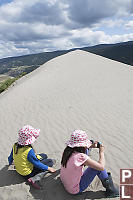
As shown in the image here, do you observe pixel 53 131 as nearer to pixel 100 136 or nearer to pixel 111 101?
pixel 100 136

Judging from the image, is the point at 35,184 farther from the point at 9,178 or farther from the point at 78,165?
the point at 78,165

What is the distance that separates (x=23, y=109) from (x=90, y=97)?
3.30 metres

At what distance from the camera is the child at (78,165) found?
93.3 inches

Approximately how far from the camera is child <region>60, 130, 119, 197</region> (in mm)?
2369

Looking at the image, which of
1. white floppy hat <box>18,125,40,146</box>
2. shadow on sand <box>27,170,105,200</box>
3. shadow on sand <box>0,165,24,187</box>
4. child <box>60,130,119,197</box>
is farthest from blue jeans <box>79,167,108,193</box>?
shadow on sand <box>0,165,24,187</box>

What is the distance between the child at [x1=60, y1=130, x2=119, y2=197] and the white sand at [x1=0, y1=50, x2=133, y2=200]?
38 cm

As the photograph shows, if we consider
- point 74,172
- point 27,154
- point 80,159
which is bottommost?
point 74,172

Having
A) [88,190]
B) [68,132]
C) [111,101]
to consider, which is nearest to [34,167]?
[88,190]

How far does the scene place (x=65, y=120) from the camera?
6074mm

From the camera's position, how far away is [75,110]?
269 inches

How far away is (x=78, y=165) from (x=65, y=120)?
3744mm

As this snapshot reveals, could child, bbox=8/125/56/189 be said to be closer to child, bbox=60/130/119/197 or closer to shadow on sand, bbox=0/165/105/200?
shadow on sand, bbox=0/165/105/200

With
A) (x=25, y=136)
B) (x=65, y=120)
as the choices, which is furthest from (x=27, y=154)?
(x=65, y=120)

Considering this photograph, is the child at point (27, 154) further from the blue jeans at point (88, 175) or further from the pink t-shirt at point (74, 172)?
the blue jeans at point (88, 175)
